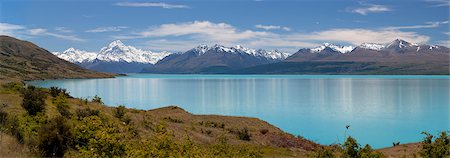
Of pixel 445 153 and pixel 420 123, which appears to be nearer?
pixel 445 153

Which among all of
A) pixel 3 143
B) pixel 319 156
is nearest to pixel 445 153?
pixel 319 156

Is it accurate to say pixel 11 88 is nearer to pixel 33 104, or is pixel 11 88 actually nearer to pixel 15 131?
pixel 33 104

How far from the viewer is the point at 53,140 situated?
1733 cm

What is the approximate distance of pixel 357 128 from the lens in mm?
63344

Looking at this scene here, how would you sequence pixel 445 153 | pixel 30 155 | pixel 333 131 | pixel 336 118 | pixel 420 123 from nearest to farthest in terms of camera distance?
pixel 30 155 → pixel 445 153 → pixel 333 131 → pixel 420 123 → pixel 336 118

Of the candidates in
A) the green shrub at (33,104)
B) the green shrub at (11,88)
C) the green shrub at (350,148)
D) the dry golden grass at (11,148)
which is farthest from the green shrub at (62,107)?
the green shrub at (350,148)

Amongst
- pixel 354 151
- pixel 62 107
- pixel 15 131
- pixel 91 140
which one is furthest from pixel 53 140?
pixel 62 107

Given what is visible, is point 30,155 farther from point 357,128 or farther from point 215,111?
point 215,111

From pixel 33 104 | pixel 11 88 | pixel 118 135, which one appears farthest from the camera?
pixel 11 88

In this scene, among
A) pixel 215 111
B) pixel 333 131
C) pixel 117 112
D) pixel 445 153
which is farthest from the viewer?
pixel 215 111

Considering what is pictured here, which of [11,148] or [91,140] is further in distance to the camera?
[11,148]

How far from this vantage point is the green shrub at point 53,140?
17.0m

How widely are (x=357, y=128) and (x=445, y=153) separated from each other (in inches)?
1822

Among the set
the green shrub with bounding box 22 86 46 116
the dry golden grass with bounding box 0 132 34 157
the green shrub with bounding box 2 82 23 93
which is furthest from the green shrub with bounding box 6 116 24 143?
the green shrub with bounding box 2 82 23 93
